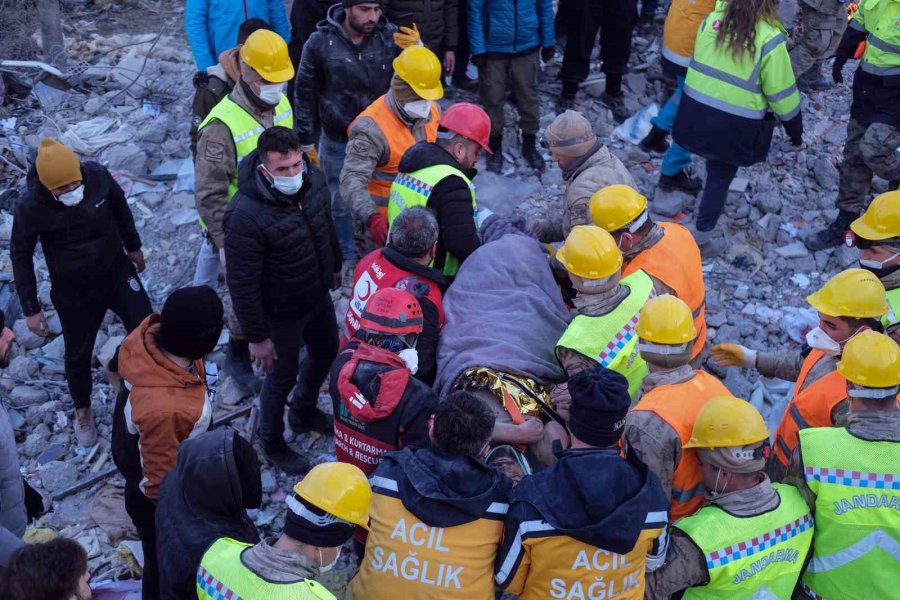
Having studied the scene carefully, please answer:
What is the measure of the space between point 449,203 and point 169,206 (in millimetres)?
3449

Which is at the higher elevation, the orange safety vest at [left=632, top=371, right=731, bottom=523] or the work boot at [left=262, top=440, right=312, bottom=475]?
the orange safety vest at [left=632, top=371, right=731, bottom=523]

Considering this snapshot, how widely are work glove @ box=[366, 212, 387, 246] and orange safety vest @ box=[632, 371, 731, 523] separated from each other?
6.93 feet

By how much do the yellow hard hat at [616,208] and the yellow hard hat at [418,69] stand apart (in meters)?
1.36

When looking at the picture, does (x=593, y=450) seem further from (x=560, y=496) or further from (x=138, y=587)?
(x=138, y=587)

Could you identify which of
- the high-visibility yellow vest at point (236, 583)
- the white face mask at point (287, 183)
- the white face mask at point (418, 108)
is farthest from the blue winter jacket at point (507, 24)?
the high-visibility yellow vest at point (236, 583)

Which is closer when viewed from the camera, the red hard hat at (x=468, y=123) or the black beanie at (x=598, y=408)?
the black beanie at (x=598, y=408)

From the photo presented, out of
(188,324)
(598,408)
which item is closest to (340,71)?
(188,324)

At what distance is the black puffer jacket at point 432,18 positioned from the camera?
688 cm

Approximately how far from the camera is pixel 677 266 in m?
4.33

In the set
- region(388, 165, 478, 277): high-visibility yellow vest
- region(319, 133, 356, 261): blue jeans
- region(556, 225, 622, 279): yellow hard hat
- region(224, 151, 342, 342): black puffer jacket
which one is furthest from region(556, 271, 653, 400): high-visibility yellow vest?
region(319, 133, 356, 261): blue jeans

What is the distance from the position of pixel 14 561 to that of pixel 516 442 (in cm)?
211

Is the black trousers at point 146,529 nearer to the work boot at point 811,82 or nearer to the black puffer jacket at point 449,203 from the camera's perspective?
the black puffer jacket at point 449,203

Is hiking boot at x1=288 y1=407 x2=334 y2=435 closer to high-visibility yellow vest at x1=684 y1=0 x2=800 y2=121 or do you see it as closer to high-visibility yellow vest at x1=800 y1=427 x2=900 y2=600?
high-visibility yellow vest at x1=800 y1=427 x2=900 y2=600

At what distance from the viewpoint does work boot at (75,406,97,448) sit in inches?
207
